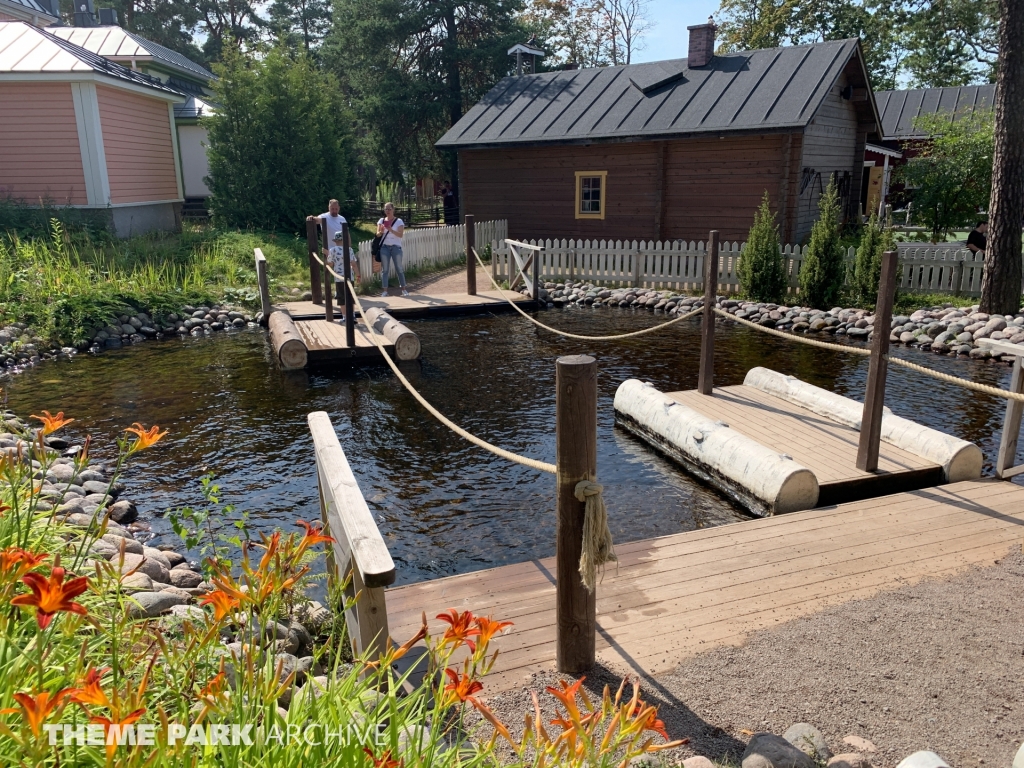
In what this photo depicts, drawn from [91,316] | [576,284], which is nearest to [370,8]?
[576,284]

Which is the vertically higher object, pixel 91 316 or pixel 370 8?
pixel 370 8

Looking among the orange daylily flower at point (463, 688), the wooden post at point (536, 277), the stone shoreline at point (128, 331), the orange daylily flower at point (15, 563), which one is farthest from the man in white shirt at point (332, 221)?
the orange daylily flower at point (463, 688)

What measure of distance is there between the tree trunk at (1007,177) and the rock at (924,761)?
1230 cm

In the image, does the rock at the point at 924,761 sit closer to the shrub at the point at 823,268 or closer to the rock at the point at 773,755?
the rock at the point at 773,755

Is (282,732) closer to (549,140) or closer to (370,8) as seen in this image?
(549,140)

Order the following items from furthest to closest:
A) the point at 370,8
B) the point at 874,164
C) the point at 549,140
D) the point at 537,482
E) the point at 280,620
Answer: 1. the point at 370,8
2. the point at 874,164
3. the point at 549,140
4. the point at 537,482
5. the point at 280,620

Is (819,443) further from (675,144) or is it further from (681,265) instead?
(675,144)

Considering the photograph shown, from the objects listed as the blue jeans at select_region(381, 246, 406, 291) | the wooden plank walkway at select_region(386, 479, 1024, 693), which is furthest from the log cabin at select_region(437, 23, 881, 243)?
the wooden plank walkway at select_region(386, 479, 1024, 693)

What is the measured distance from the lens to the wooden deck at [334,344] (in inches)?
440

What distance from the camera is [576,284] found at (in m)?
17.3

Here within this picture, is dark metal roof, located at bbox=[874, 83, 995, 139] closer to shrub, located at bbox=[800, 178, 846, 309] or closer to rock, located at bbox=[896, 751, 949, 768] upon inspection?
shrub, located at bbox=[800, 178, 846, 309]

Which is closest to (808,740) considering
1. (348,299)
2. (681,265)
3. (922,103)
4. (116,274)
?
(348,299)

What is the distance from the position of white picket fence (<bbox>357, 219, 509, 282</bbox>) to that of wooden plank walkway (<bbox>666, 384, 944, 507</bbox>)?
9759 millimetres

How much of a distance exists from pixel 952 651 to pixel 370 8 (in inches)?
1294
